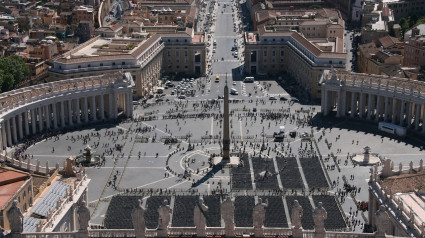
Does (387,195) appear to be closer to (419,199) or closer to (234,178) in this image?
(419,199)

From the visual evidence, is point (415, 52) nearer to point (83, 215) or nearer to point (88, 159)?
point (88, 159)

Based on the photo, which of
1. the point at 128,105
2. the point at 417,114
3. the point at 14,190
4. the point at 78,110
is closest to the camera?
the point at 14,190

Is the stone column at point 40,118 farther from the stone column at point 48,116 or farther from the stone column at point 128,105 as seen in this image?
the stone column at point 128,105

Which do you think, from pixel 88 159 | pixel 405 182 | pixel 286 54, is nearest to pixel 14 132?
pixel 88 159

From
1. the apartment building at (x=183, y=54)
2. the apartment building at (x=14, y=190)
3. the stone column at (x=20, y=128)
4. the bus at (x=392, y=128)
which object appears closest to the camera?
the apartment building at (x=14, y=190)

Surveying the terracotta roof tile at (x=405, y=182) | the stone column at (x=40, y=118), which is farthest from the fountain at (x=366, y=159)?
the stone column at (x=40, y=118)
